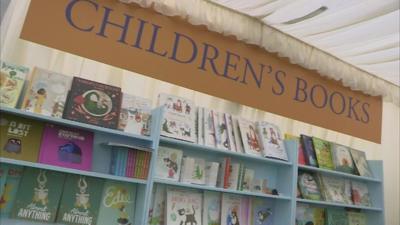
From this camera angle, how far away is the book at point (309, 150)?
2.78 m

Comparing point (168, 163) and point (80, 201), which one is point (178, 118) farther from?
point (80, 201)

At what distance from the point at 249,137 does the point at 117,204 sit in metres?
1.05

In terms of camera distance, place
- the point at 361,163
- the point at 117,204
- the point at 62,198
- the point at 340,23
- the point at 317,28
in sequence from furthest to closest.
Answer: the point at 361,163
the point at 317,28
the point at 340,23
the point at 117,204
the point at 62,198

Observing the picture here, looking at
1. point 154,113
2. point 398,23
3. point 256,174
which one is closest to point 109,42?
point 154,113

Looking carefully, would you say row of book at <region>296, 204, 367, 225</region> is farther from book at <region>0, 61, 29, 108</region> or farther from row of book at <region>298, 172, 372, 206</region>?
book at <region>0, 61, 29, 108</region>

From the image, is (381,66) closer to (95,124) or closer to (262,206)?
(262,206)

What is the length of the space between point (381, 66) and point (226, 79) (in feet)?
4.91

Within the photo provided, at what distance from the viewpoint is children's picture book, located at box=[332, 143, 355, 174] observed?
9.73 ft

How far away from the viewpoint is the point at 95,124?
192 cm

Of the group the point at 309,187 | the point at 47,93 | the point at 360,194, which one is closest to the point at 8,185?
the point at 47,93

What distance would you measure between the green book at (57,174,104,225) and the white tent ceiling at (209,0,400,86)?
4.88 ft

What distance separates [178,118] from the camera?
2.28 m

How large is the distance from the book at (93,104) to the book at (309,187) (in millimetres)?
1549

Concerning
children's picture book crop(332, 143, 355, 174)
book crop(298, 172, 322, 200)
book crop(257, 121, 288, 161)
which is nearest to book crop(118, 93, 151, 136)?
book crop(257, 121, 288, 161)
